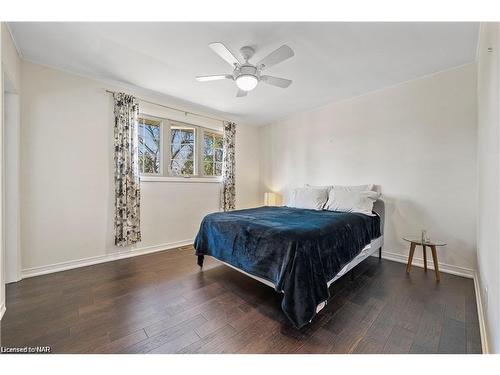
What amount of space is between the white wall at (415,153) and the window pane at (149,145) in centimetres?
285

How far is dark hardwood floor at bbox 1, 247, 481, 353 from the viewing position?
1.38 meters

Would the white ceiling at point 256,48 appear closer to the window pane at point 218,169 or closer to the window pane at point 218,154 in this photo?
the window pane at point 218,154

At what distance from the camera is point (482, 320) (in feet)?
5.08

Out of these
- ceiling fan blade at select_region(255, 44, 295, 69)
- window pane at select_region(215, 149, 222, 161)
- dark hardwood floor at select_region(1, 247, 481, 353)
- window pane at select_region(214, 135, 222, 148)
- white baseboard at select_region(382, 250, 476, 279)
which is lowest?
dark hardwood floor at select_region(1, 247, 481, 353)

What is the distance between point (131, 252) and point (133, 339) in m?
1.99

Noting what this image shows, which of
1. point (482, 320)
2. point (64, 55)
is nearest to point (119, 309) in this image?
point (64, 55)

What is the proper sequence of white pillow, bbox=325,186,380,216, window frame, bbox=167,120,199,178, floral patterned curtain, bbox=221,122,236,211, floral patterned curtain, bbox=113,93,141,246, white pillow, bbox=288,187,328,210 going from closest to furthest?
1. white pillow, bbox=325,186,380,216
2. floral patterned curtain, bbox=113,93,141,246
3. white pillow, bbox=288,187,328,210
4. window frame, bbox=167,120,199,178
5. floral patterned curtain, bbox=221,122,236,211

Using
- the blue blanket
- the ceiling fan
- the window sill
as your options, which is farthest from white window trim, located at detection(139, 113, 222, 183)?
the ceiling fan

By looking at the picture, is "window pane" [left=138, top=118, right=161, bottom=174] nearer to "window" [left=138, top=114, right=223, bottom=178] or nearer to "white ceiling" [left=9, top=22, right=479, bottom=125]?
"window" [left=138, top=114, right=223, bottom=178]

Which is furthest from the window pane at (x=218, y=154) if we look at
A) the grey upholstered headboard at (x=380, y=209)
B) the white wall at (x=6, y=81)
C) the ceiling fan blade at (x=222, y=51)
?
the grey upholstered headboard at (x=380, y=209)

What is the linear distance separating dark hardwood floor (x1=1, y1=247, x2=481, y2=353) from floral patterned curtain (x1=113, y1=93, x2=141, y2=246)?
672 mm

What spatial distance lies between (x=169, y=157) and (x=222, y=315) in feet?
9.05

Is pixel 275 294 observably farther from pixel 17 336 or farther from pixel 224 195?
pixel 224 195

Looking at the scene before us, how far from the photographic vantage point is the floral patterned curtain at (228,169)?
429cm
